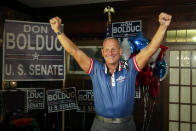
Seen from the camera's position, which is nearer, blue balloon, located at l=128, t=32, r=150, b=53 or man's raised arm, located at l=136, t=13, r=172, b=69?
man's raised arm, located at l=136, t=13, r=172, b=69

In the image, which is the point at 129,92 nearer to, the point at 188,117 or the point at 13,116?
the point at 13,116

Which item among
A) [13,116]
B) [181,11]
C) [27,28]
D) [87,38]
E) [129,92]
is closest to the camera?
[129,92]

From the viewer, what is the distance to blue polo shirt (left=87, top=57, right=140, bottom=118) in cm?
158

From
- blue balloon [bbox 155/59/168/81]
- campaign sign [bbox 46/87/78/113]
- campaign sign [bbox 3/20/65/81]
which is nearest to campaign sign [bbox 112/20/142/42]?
blue balloon [bbox 155/59/168/81]

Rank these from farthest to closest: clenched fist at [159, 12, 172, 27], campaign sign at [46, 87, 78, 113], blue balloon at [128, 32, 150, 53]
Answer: campaign sign at [46, 87, 78, 113], blue balloon at [128, 32, 150, 53], clenched fist at [159, 12, 172, 27]

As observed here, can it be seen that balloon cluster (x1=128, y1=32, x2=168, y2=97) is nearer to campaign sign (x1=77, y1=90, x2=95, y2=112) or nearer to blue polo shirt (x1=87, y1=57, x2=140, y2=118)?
blue polo shirt (x1=87, y1=57, x2=140, y2=118)

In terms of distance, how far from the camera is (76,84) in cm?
427

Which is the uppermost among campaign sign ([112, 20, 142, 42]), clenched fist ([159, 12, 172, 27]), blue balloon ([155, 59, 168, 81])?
campaign sign ([112, 20, 142, 42])


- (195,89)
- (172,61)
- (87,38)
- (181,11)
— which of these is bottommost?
(195,89)

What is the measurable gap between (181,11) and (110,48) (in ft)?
8.81

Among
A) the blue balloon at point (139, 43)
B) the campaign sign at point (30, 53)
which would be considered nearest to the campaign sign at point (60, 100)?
the campaign sign at point (30, 53)

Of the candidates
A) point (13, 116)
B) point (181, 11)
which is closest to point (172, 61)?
point (181, 11)

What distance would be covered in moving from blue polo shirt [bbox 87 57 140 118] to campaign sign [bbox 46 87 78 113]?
2077 millimetres

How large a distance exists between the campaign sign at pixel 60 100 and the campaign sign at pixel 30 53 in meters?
0.42
